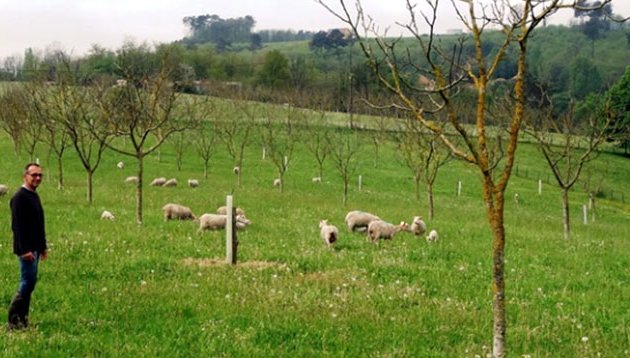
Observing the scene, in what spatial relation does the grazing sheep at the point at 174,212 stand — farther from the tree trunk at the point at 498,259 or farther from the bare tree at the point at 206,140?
the bare tree at the point at 206,140

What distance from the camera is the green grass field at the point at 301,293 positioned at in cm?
930

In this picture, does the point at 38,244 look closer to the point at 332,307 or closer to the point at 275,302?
the point at 275,302

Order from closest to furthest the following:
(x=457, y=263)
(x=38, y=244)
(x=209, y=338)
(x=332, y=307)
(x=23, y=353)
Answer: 1. (x=23, y=353)
2. (x=209, y=338)
3. (x=38, y=244)
4. (x=332, y=307)
5. (x=457, y=263)

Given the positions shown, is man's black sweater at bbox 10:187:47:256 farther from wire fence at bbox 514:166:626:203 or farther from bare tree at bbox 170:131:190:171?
wire fence at bbox 514:166:626:203

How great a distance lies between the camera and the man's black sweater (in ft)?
31.7

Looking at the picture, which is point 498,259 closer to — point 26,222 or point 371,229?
point 26,222

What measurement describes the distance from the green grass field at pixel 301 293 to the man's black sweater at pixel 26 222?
4.14ft

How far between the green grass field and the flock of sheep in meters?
0.41

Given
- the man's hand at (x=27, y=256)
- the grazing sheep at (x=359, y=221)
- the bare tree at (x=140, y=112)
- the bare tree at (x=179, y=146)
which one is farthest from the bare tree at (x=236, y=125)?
the man's hand at (x=27, y=256)

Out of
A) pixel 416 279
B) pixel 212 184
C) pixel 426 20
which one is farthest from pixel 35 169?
pixel 212 184

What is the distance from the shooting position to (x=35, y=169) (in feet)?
32.8

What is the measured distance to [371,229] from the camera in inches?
758

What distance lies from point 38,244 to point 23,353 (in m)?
2.04

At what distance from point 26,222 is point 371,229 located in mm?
11322
